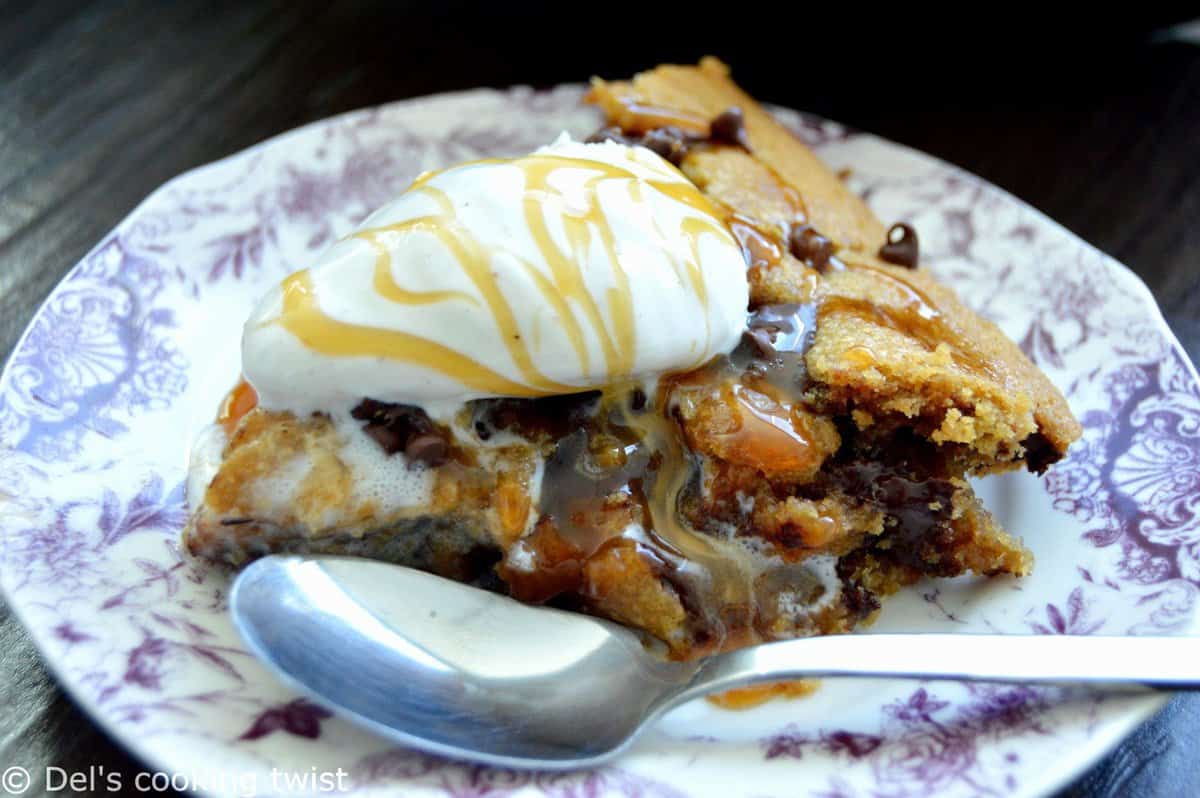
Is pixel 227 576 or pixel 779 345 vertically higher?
pixel 779 345

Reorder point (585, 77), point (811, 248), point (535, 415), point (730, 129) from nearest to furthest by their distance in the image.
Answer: point (535, 415) → point (811, 248) → point (730, 129) → point (585, 77)

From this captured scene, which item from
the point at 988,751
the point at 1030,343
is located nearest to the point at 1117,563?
the point at 988,751

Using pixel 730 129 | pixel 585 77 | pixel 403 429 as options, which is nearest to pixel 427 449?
pixel 403 429

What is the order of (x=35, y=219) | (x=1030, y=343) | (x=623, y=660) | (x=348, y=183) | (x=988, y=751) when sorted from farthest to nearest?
1. (x=35, y=219)
2. (x=348, y=183)
3. (x=1030, y=343)
4. (x=623, y=660)
5. (x=988, y=751)

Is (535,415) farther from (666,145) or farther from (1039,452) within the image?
(1039,452)

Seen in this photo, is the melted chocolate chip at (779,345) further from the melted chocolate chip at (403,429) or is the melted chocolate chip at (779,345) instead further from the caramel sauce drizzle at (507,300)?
the melted chocolate chip at (403,429)

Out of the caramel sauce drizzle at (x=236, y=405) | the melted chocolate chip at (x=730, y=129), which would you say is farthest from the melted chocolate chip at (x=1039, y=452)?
the caramel sauce drizzle at (x=236, y=405)

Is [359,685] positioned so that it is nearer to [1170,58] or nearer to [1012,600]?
[1012,600]
